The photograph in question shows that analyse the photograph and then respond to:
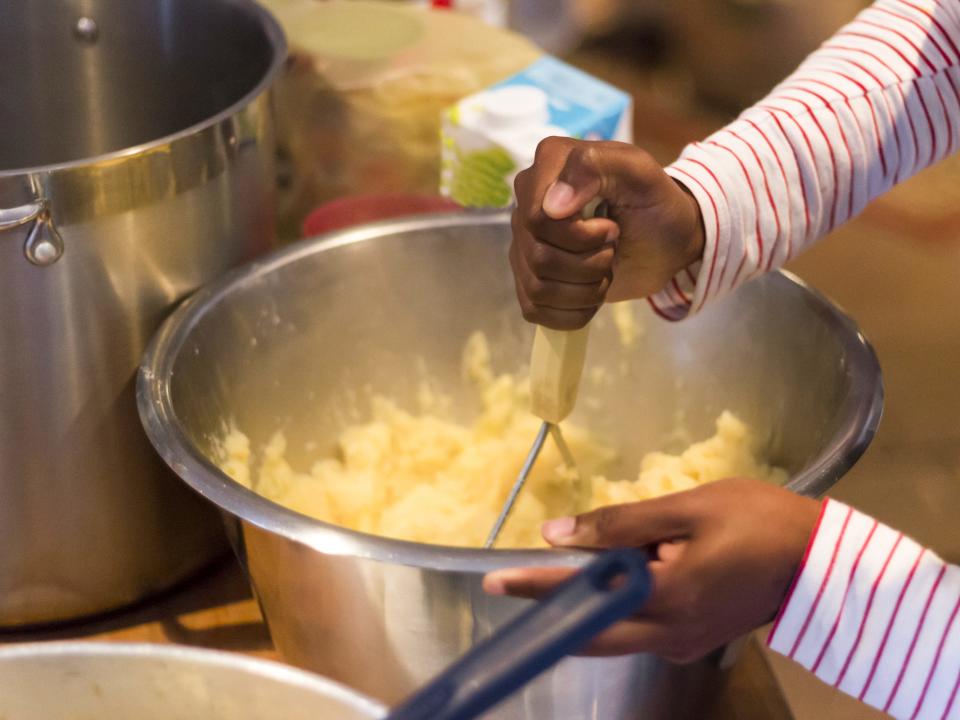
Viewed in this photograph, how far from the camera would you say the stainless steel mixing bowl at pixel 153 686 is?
16.3 inches

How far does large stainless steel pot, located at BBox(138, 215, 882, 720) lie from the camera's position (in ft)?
1.73

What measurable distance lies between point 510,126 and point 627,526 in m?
0.46

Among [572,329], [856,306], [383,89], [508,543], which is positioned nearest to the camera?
[572,329]

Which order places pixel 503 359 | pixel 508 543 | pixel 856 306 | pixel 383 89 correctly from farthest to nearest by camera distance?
pixel 856 306
pixel 383 89
pixel 503 359
pixel 508 543

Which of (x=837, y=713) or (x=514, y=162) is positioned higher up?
(x=514, y=162)

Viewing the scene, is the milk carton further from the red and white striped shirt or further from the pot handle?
the pot handle

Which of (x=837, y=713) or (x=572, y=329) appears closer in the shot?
(x=572, y=329)

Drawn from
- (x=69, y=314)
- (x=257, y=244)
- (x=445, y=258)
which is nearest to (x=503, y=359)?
(x=445, y=258)

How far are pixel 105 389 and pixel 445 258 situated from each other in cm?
24

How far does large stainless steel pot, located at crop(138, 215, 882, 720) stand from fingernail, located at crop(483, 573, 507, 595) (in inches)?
0.5

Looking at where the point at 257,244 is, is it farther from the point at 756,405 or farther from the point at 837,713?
the point at 837,713

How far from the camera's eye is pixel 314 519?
21.0 inches

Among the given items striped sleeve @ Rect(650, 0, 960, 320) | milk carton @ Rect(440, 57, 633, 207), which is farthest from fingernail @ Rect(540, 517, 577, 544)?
milk carton @ Rect(440, 57, 633, 207)

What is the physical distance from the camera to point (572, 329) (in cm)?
60
